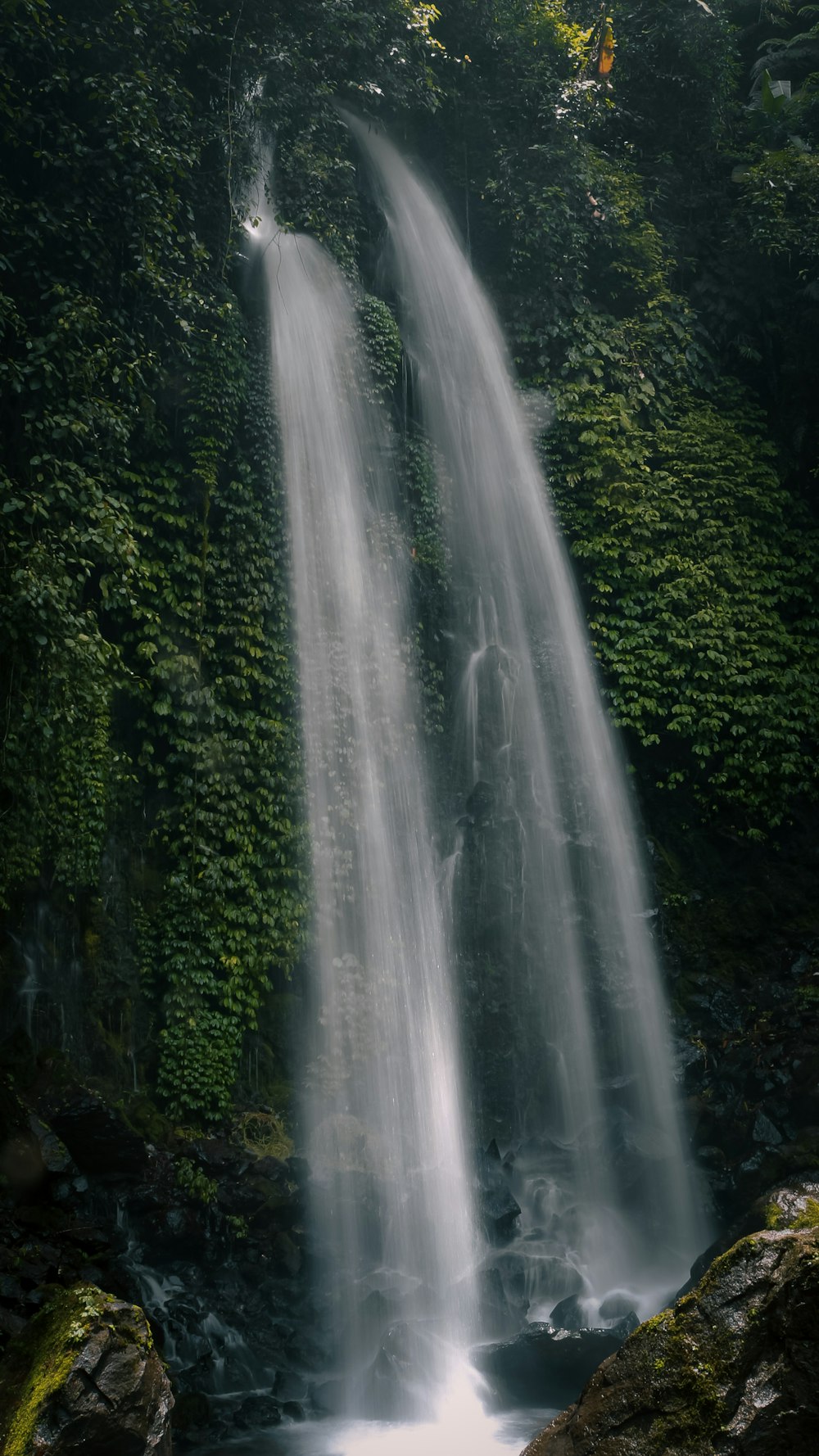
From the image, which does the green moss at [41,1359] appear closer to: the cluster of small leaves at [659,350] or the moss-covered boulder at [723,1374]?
the moss-covered boulder at [723,1374]

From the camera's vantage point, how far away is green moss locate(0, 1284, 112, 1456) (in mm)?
4598

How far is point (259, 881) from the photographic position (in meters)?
9.93

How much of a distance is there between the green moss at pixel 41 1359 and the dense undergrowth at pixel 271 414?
3.55 m

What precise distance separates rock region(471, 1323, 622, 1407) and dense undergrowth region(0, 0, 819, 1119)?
317cm

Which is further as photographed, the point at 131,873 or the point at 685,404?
the point at 685,404

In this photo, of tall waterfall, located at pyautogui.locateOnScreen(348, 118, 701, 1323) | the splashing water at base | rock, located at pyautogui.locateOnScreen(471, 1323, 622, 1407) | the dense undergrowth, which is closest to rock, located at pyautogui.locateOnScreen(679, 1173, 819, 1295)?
rock, located at pyautogui.locateOnScreen(471, 1323, 622, 1407)

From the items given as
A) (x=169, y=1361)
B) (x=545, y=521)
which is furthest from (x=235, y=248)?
(x=169, y=1361)

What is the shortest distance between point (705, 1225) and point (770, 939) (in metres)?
3.34

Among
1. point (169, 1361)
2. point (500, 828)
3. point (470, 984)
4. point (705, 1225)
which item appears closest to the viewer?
point (169, 1361)

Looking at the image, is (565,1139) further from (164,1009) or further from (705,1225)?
(164,1009)

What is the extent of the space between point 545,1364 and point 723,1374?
4679 millimetres

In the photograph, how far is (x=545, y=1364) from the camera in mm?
7590

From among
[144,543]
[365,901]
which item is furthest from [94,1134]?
A: [144,543]

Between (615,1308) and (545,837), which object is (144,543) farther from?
(615,1308)
